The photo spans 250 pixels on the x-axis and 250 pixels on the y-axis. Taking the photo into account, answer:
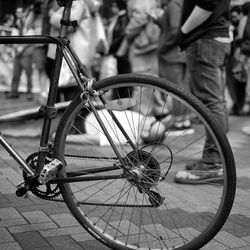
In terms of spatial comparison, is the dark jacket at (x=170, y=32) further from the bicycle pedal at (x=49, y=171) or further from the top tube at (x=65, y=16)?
the bicycle pedal at (x=49, y=171)

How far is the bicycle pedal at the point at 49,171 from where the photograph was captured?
8.71 ft

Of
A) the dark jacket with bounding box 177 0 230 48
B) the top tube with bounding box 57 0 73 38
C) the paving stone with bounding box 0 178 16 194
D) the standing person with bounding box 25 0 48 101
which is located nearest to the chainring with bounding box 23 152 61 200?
the top tube with bounding box 57 0 73 38

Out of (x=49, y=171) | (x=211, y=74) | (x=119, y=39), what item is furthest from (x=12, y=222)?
(x=119, y=39)

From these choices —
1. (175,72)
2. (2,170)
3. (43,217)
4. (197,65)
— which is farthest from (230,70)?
(43,217)

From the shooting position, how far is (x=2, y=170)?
14.4 feet

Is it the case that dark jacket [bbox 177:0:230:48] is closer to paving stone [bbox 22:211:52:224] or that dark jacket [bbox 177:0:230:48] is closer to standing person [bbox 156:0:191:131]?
paving stone [bbox 22:211:52:224]

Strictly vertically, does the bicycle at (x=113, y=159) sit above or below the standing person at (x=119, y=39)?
above

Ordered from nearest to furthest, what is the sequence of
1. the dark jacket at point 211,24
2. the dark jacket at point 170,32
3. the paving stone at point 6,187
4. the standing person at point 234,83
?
the paving stone at point 6,187 < the dark jacket at point 211,24 < the dark jacket at point 170,32 < the standing person at point 234,83

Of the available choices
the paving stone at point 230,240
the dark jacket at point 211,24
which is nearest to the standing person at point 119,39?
the dark jacket at point 211,24

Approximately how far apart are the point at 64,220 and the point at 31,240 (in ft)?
1.23

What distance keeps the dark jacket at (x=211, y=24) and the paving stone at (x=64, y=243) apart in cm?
201

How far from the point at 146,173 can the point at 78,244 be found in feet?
1.84

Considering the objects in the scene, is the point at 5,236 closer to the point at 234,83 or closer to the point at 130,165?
the point at 130,165

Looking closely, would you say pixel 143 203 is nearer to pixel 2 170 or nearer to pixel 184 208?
pixel 184 208
